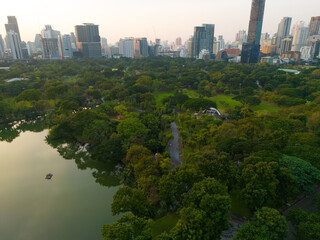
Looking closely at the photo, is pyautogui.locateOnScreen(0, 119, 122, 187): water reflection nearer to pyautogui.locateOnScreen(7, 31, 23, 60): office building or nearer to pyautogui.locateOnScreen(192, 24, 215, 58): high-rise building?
pyautogui.locateOnScreen(7, 31, 23, 60): office building

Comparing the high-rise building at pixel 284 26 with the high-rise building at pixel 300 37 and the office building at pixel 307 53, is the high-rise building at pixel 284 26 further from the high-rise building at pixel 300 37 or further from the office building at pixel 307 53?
the office building at pixel 307 53

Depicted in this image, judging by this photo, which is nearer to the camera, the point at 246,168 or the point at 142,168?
the point at 246,168

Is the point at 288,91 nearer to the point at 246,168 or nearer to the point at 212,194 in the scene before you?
the point at 246,168

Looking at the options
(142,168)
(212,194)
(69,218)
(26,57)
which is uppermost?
(26,57)

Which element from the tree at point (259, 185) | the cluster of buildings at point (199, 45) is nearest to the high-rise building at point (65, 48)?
the cluster of buildings at point (199, 45)

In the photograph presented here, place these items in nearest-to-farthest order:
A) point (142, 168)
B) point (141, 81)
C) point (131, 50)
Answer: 1. point (142, 168)
2. point (141, 81)
3. point (131, 50)

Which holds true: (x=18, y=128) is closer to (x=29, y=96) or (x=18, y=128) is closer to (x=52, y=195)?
→ (x=29, y=96)

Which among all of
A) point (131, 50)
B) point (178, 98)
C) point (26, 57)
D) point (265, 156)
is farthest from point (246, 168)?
point (131, 50)
